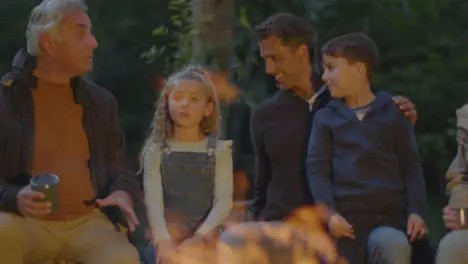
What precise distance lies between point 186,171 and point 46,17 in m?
0.75

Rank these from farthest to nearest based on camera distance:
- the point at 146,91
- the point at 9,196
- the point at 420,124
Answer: the point at 146,91, the point at 420,124, the point at 9,196

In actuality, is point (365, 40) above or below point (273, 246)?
above

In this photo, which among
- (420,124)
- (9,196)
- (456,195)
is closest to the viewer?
(9,196)

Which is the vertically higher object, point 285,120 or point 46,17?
point 46,17

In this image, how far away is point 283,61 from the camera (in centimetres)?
420

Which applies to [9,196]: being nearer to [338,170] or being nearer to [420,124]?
[338,170]

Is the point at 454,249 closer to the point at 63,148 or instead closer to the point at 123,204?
the point at 123,204

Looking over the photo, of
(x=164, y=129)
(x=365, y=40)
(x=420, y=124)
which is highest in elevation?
(x=365, y=40)

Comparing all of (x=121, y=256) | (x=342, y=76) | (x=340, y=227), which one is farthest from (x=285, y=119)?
(x=121, y=256)

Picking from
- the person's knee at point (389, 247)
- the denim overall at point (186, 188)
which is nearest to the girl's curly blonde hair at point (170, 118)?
the denim overall at point (186, 188)

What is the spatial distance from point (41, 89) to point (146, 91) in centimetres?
485

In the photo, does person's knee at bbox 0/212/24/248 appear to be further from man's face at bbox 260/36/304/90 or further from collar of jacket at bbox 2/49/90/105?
man's face at bbox 260/36/304/90

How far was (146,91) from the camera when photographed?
28.8ft

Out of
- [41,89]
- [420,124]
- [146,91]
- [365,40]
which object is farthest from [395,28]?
[41,89]
